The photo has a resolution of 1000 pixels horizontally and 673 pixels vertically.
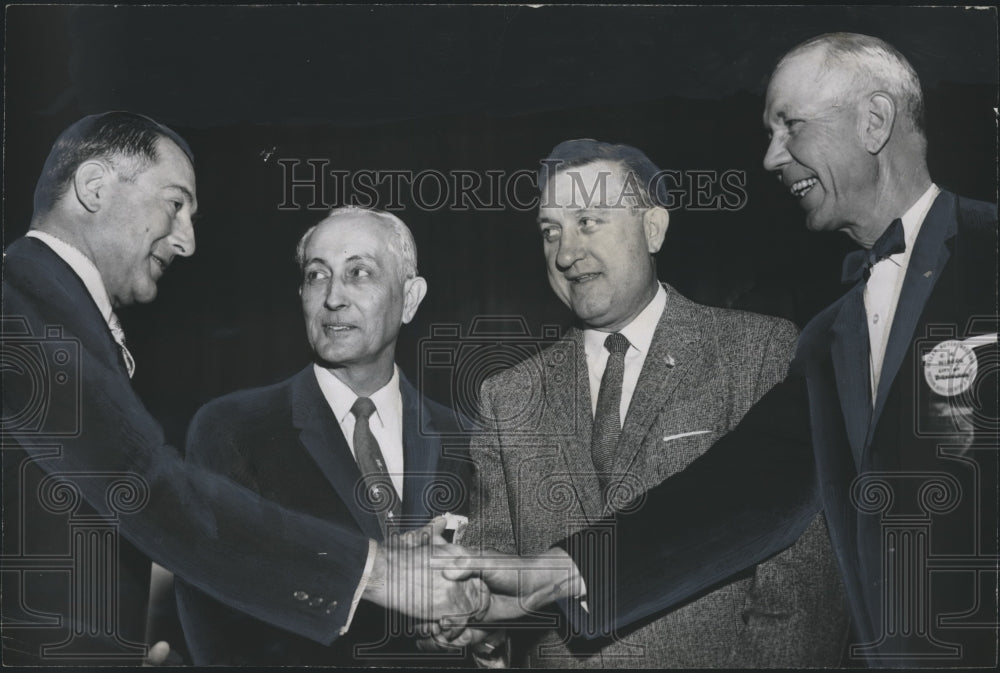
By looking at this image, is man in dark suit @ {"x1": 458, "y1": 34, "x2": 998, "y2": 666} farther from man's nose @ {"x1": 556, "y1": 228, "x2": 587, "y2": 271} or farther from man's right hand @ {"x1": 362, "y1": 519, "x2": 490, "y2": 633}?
man's nose @ {"x1": 556, "y1": 228, "x2": 587, "y2": 271}

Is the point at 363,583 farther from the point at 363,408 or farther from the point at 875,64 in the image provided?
the point at 875,64

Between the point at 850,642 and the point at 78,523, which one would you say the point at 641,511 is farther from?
the point at 78,523

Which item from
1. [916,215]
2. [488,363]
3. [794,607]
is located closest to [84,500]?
[488,363]

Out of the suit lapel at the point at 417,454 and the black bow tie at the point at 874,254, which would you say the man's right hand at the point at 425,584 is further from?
the black bow tie at the point at 874,254

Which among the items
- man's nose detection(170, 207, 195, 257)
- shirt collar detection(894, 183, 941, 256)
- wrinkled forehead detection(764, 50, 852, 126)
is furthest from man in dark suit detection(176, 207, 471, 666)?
shirt collar detection(894, 183, 941, 256)

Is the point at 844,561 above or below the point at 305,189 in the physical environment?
below

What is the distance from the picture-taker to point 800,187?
5.50 m

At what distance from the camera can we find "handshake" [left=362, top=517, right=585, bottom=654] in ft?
17.5

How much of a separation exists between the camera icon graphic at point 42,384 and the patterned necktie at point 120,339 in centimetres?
18

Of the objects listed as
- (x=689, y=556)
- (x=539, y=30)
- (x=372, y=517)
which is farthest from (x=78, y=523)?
(x=539, y=30)

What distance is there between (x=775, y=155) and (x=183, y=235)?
2.85 m

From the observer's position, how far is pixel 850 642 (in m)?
5.39

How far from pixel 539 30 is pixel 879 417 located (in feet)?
7.99

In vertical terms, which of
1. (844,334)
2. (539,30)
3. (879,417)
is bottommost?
(879,417)
